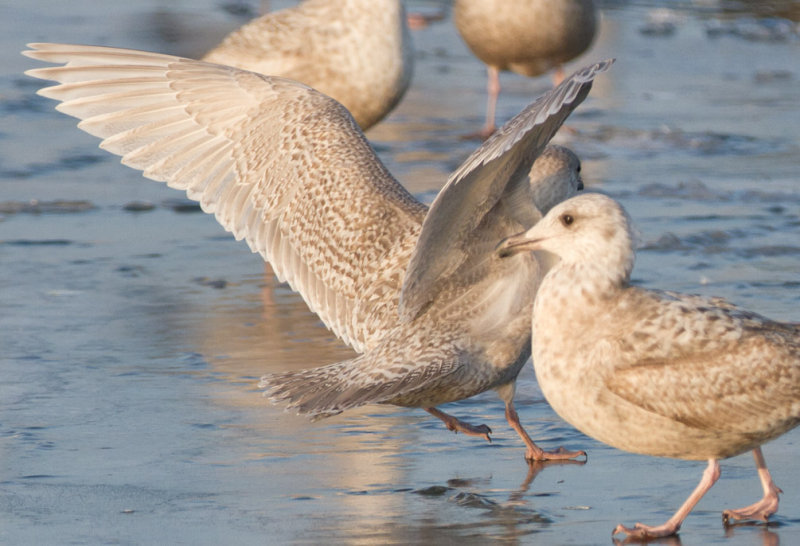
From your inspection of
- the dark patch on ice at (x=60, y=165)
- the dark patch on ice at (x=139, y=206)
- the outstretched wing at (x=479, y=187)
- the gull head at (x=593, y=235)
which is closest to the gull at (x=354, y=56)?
the dark patch on ice at (x=139, y=206)

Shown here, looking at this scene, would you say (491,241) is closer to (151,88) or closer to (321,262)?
(321,262)

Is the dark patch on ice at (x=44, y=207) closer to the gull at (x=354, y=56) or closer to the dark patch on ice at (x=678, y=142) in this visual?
the gull at (x=354, y=56)

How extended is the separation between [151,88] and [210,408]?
4.63ft

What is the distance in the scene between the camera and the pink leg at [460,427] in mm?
5262

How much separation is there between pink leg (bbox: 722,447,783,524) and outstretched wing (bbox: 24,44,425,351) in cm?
170

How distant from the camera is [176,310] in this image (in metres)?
7.01

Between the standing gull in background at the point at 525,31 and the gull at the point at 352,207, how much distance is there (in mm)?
5810

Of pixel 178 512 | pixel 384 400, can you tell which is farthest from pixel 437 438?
pixel 178 512

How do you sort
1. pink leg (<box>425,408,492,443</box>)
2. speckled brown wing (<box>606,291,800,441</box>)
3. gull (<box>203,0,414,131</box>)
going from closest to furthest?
speckled brown wing (<box>606,291,800,441</box>)
pink leg (<box>425,408,492,443</box>)
gull (<box>203,0,414,131</box>)

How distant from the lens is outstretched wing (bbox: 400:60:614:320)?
4418 mm

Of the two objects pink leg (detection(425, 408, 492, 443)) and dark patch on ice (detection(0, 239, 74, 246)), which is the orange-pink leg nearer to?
dark patch on ice (detection(0, 239, 74, 246))

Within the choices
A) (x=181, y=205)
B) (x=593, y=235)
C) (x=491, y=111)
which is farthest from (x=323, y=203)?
(x=491, y=111)

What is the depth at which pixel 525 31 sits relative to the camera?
12.0m

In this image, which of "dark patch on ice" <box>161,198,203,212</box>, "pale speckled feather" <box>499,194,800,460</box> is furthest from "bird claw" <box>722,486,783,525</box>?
"dark patch on ice" <box>161,198,203,212</box>
